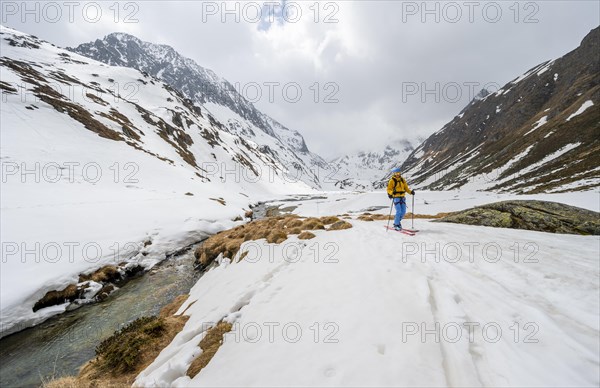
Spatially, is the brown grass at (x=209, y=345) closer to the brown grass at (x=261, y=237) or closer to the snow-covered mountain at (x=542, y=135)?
the brown grass at (x=261, y=237)

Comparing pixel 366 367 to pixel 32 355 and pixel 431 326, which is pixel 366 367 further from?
pixel 32 355

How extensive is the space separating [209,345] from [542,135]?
11744 centimetres

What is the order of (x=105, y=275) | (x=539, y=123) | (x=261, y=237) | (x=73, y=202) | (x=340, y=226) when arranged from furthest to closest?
(x=539, y=123) < (x=73, y=202) < (x=340, y=226) < (x=261, y=237) < (x=105, y=275)

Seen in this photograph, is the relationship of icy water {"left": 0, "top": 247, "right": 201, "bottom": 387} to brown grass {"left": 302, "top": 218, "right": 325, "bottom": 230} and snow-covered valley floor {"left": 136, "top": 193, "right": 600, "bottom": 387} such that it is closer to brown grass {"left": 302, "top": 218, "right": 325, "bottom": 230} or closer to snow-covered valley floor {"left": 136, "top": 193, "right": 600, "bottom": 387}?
snow-covered valley floor {"left": 136, "top": 193, "right": 600, "bottom": 387}

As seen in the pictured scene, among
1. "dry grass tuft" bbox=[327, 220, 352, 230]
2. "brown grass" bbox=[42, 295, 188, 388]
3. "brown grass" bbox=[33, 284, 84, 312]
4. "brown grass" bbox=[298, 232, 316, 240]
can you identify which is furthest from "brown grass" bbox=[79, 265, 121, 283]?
"dry grass tuft" bbox=[327, 220, 352, 230]

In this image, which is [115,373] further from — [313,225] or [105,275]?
[313,225]

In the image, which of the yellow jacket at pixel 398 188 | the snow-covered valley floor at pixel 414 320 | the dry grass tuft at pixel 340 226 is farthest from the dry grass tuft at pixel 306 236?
the yellow jacket at pixel 398 188

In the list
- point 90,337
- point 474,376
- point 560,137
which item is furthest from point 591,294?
point 560,137

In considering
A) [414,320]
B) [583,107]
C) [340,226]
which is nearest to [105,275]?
[340,226]

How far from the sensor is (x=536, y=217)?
38.5 ft

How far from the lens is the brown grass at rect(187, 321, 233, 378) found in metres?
5.21

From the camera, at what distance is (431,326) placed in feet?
14.9

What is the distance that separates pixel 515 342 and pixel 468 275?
261cm

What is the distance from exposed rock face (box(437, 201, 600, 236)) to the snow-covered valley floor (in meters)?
2.32
